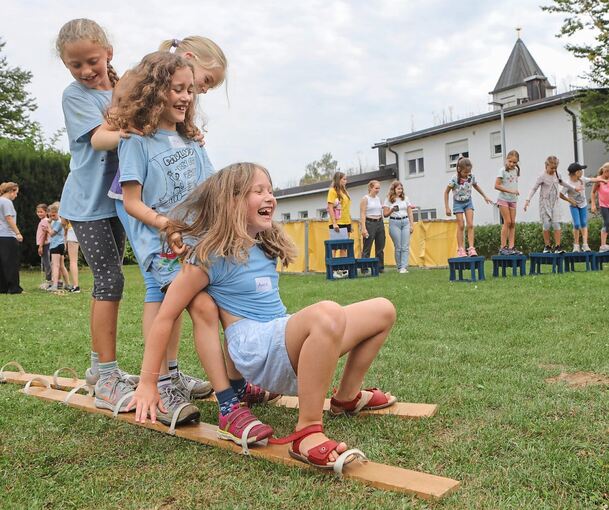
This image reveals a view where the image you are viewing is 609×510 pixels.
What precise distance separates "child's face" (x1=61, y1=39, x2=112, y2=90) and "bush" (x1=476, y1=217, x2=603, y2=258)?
1699 centimetres

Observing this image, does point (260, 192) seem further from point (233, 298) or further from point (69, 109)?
point (69, 109)

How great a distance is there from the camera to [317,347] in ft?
7.25

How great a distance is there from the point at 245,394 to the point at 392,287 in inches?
229

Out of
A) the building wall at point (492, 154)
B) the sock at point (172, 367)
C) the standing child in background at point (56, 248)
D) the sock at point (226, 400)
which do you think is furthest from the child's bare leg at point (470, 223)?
the building wall at point (492, 154)

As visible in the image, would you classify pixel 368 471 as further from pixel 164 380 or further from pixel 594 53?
pixel 594 53

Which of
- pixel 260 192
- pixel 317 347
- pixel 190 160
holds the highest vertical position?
pixel 190 160

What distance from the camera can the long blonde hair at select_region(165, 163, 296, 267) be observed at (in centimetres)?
250

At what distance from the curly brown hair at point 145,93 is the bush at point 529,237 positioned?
17.0 metres

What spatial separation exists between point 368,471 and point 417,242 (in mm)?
14223

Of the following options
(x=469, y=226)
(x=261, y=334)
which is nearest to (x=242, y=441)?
(x=261, y=334)

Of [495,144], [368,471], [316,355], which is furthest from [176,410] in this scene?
[495,144]

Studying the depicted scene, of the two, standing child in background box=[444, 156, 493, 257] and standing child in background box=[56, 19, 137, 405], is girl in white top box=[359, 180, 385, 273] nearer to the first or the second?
standing child in background box=[444, 156, 493, 257]

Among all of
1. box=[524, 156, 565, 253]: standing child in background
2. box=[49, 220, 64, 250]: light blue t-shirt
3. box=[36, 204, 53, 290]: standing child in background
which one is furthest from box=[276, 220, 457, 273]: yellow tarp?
box=[49, 220, 64, 250]: light blue t-shirt

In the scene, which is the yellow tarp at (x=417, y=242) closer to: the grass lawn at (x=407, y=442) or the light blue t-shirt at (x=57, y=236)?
the light blue t-shirt at (x=57, y=236)
